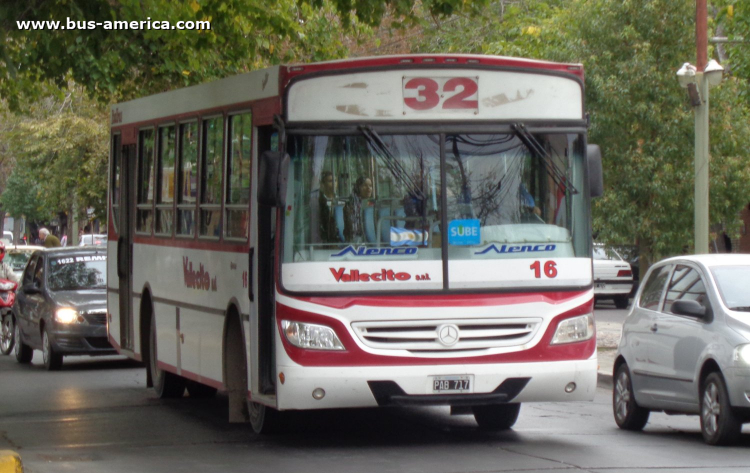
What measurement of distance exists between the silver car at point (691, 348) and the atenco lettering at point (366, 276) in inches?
97.4

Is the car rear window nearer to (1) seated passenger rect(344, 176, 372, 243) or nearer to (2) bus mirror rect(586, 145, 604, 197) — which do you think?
(2) bus mirror rect(586, 145, 604, 197)

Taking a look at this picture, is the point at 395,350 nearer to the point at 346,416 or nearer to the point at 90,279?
the point at 346,416

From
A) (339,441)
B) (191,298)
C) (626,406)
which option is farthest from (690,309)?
(191,298)

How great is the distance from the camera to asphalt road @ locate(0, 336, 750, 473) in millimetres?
9555

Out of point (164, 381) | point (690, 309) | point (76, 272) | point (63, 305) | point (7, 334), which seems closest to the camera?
point (690, 309)

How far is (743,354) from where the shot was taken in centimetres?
1016

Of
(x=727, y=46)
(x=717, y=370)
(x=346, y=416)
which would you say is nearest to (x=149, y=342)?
(x=346, y=416)

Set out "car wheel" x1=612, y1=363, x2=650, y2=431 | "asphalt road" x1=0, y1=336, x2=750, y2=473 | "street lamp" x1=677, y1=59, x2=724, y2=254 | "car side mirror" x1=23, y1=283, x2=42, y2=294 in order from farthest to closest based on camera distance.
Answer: "car side mirror" x1=23, y1=283, x2=42, y2=294 → "street lamp" x1=677, y1=59, x2=724, y2=254 → "car wheel" x1=612, y1=363, x2=650, y2=431 → "asphalt road" x1=0, y1=336, x2=750, y2=473

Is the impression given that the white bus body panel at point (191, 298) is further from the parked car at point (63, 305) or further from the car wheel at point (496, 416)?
the parked car at point (63, 305)

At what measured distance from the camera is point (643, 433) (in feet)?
38.9

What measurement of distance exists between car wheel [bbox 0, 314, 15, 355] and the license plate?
14131mm

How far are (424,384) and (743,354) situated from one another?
7.83 feet

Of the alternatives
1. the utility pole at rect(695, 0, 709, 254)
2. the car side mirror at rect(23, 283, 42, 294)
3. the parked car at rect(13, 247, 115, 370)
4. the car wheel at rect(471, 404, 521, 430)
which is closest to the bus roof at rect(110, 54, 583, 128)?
the car wheel at rect(471, 404, 521, 430)

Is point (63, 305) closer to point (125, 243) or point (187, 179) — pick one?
point (125, 243)
